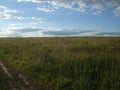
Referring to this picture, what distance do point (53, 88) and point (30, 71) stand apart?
12.8 ft

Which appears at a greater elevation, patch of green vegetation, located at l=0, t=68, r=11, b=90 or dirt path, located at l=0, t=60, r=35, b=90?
patch of green vegetation, located at l=0, t=68, r=11, b=90

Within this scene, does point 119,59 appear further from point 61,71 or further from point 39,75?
point 39,75

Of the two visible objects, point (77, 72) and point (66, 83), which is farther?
point (77, 72)

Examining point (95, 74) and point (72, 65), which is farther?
point (72, 65)

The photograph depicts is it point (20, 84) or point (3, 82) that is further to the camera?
point (3, 82)

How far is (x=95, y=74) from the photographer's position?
11.5m

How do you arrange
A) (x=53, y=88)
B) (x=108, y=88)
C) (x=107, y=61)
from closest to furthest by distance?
(x=108, y=88) < (x=53, y=88) < (x=107, y=61)

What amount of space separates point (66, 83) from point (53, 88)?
1.91 feet

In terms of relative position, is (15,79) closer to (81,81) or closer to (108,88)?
(81,81)

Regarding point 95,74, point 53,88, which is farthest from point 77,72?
point 53,88

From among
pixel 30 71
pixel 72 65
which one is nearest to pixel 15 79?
pixel 30 71

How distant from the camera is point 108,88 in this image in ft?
31.7

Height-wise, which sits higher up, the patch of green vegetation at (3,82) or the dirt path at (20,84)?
the patch of green vegetation at (3,82)

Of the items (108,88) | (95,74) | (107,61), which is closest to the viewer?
(108,88)
